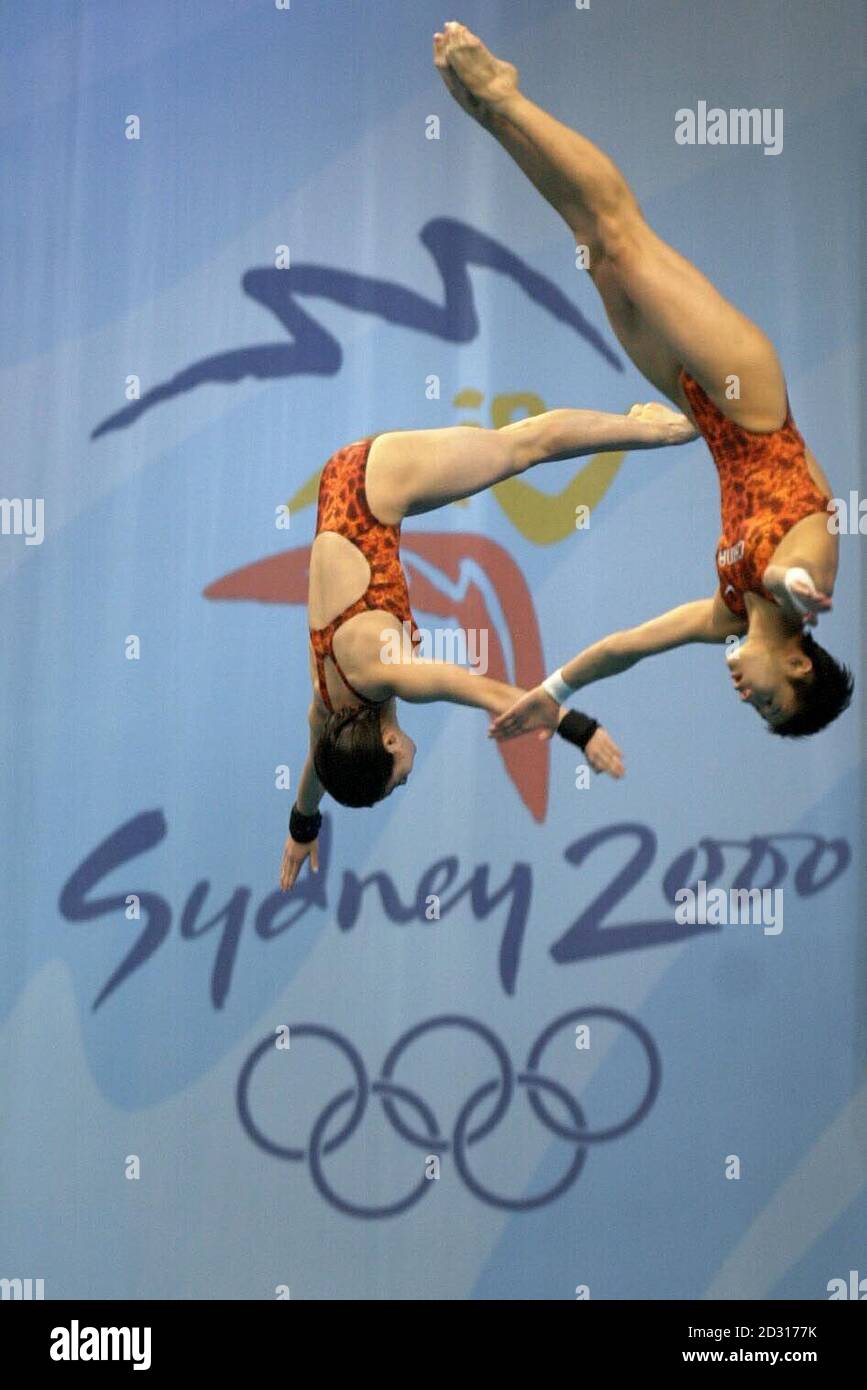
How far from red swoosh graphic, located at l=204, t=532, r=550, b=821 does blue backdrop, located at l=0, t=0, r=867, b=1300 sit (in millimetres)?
16

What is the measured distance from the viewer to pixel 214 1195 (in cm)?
532

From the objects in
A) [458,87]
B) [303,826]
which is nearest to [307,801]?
[303,826]

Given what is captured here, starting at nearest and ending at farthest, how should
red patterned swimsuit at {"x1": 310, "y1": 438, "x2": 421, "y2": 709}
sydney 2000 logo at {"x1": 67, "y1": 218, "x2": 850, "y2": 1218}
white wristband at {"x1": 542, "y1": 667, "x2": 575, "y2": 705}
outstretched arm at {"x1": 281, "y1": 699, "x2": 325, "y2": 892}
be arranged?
white wristband at {"x1": 542, "y1": 667, "x2": 575, "y2": 705}, red patterned swimsuit at {"x1": 310, "y1": 438, "x2": 421, "y2": 709}, outstretched arm at {"x1": 281, "y1": 699, "x2": 325, "y2": 892}, sydney 2000 logo at {"x1": 67, "y1": 218, "x2": 850, "y2": 1218}

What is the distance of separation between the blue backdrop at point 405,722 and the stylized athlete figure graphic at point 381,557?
57.2 inches

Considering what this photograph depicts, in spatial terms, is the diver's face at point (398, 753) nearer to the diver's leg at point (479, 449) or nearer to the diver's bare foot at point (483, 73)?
the diver's leg at point (479, 449)

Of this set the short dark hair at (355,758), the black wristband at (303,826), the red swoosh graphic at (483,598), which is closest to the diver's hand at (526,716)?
the short dark hair at (355,758)

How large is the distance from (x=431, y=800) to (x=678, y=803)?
32.1 inches

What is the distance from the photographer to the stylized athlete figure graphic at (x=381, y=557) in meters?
3.75

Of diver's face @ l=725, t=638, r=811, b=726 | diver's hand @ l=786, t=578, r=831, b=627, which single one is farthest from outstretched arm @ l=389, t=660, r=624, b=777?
diver's hand @ l=786, t=578, r=831, b=627

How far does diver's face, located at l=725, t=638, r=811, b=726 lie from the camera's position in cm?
341

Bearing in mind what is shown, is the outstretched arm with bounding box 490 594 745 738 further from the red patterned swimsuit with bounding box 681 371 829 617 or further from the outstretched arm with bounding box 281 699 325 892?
the outstretched arm with bounding box 281 699 325 892

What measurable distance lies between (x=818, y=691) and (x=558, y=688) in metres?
0.57

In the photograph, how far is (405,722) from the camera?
541cm
